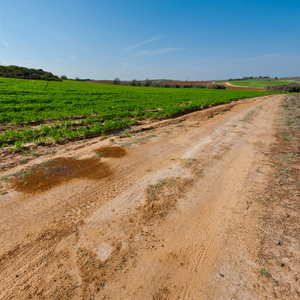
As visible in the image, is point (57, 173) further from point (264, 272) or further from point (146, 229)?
point (264, 272)

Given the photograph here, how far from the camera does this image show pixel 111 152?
26.2 feet

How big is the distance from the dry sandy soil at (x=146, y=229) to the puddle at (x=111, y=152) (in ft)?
1.38

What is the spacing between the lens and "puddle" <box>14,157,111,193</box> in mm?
5320

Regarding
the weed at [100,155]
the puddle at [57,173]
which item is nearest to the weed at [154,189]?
the puddle at [57,173]

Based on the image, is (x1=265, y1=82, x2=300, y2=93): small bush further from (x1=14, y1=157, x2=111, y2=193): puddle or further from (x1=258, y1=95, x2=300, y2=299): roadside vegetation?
(x1=14, y1=157, x2=111, y2=193): puddle

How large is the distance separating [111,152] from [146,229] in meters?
4.82

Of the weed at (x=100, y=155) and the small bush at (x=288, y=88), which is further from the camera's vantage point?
the small bush at (x=288, y=88)

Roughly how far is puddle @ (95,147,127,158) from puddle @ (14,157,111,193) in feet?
2.16

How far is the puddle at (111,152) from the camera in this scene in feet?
25.2

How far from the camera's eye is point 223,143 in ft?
31.0

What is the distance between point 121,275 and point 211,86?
93.9 meters

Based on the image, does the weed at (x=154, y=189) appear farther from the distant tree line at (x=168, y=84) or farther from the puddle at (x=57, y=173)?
the distant tree line at (x=168, y=84)

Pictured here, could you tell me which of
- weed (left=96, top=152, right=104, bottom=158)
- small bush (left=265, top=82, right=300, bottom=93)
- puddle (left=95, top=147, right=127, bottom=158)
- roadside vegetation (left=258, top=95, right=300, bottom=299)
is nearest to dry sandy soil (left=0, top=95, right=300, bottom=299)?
roadside vegetation (left=258, top=95, right=300, bottom=299)

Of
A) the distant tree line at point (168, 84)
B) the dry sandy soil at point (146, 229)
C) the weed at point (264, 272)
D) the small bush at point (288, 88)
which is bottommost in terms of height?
the weed at point (264, 272)
